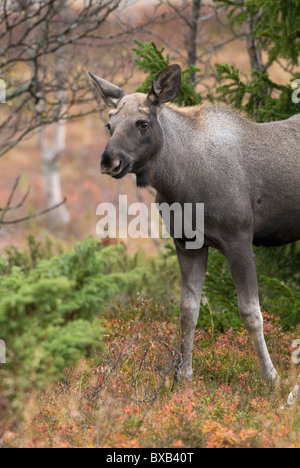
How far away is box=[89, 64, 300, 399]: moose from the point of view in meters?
6.17

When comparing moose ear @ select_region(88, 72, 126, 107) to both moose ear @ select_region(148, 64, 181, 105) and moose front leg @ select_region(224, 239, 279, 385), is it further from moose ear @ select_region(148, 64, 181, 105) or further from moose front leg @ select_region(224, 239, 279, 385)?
moose front leg @ select_region(224, 239, 279, 385)

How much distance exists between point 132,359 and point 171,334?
36.4 inches

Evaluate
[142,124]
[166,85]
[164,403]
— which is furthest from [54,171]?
[164,403]

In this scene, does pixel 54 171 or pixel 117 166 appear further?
pixel 54 171

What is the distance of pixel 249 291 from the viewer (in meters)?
6.32

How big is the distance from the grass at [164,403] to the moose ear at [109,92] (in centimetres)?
245

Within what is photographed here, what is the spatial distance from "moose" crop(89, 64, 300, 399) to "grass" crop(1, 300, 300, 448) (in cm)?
35

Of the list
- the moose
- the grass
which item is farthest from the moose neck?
the grass

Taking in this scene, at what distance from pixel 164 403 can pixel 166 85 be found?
2.95 m

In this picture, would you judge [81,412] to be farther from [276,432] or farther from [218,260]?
[218,260]

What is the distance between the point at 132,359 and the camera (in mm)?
6855

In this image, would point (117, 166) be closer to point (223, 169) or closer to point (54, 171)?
point (223, 169)
